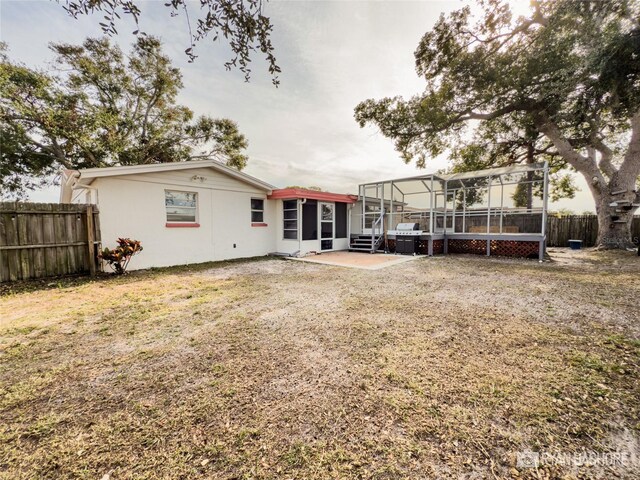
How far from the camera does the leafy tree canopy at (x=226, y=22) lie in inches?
84.9

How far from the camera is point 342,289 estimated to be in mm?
5316

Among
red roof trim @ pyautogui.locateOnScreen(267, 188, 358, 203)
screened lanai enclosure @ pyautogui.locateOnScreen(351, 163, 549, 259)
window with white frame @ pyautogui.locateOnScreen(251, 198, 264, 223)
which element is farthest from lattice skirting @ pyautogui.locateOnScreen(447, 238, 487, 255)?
window with white frame @ pyautogui.locateOnScreen(251, 198, 264, 223)

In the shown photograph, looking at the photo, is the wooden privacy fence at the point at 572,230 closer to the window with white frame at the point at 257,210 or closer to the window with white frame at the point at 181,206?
the window with white frame at the point at 257,210

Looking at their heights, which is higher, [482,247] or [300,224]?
[300,224]

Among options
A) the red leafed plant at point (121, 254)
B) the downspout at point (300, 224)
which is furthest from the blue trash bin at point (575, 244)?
the red leafed plant at point (121, 254)

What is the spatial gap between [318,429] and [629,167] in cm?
1628

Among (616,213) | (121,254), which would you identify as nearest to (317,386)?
(121,254)

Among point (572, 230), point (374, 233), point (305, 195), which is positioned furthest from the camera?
point (572, 230)

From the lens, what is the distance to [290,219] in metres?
10.8

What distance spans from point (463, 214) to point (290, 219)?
7.22m

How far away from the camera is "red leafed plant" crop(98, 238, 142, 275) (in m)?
6.51

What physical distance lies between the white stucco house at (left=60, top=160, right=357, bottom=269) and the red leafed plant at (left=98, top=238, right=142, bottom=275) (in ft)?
1.64

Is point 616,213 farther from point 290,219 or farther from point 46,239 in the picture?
point 46,239

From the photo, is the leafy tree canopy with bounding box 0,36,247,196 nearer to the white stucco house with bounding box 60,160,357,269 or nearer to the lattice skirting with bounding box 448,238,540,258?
the white stucco house with bounding box 60,160,357,269
